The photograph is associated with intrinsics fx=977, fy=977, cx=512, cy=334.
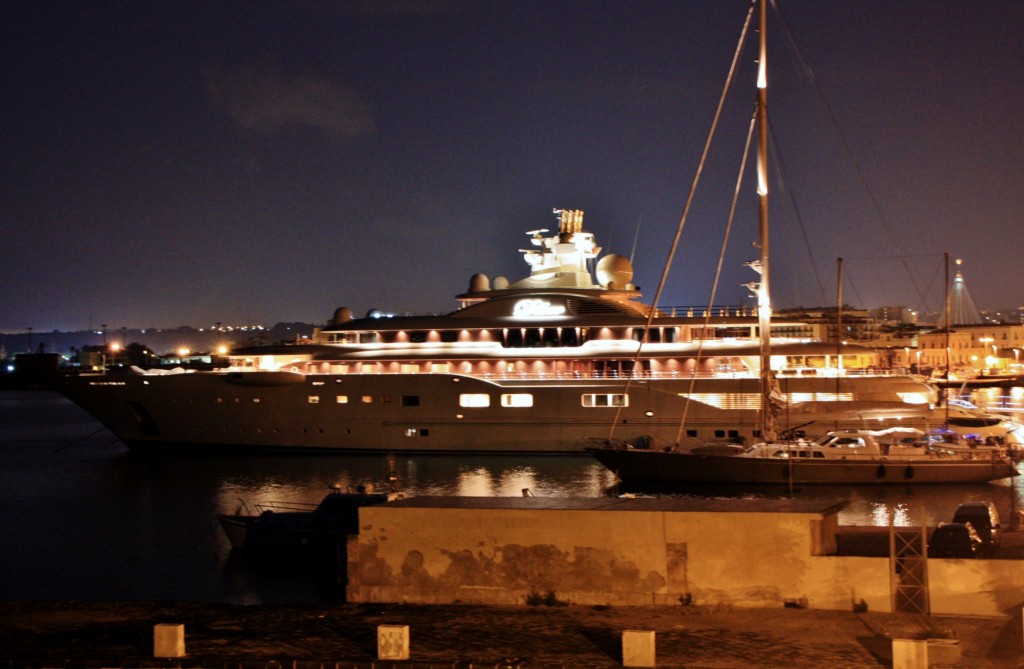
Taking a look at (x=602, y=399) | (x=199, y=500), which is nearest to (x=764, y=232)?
(x=602, y=399)

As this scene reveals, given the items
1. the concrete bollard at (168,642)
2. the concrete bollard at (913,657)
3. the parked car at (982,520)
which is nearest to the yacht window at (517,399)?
the parked car at (982,520)

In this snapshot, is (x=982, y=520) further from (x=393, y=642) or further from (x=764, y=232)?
(x=764, y=232)

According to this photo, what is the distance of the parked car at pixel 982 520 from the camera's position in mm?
11625

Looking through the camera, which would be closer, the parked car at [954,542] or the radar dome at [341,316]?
the parked car at [954,542]

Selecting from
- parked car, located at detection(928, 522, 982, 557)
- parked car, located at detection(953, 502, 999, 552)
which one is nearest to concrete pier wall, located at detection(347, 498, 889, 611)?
parked car, located at detection(928, 522, 982, 557)

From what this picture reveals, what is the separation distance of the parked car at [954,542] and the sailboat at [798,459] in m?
14.3

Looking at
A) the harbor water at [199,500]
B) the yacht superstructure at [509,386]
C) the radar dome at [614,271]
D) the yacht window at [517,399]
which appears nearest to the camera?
the harbor water at [199,500]

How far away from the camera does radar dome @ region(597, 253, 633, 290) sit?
40.6m

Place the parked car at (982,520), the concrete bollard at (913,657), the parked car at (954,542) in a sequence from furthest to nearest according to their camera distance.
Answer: the parked car at (982,520), the parked car at (954,542), the concrete bollard at (913,657)

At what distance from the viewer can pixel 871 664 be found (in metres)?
8.76

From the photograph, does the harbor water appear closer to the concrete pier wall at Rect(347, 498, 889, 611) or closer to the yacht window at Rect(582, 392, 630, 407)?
the concrete pier wall at Rect(347, 498, 889, 611)

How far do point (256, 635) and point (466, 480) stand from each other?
1797 cm

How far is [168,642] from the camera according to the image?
9.76 m

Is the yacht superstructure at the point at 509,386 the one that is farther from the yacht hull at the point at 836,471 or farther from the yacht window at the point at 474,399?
the yacht hull at the point at 836,471
